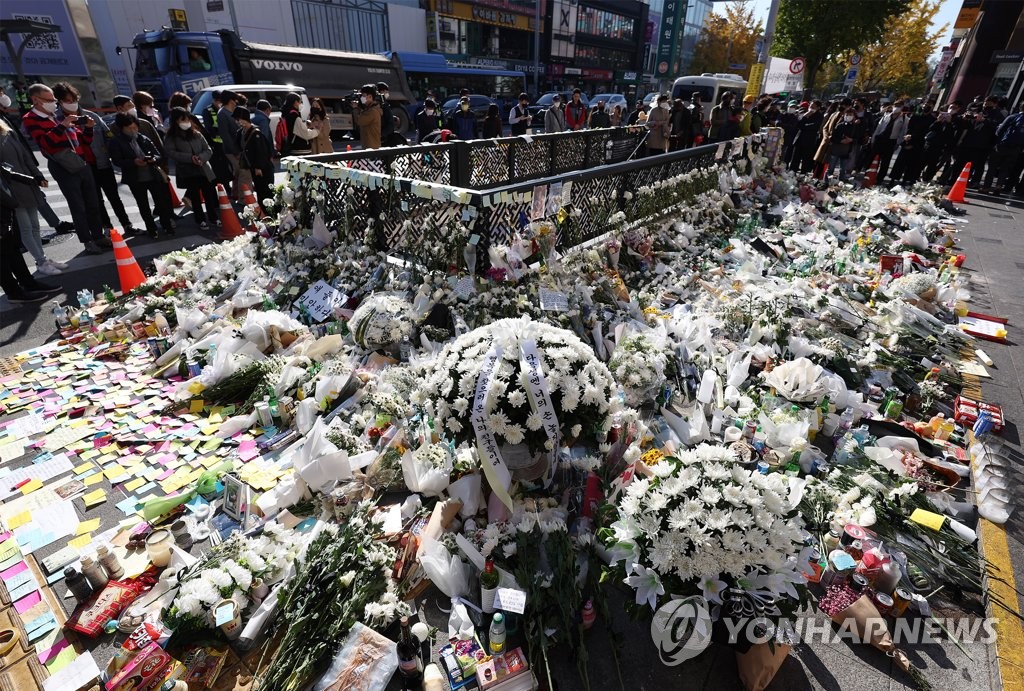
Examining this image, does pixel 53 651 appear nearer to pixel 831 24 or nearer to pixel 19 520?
pixel 19 520

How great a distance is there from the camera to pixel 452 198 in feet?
15.8

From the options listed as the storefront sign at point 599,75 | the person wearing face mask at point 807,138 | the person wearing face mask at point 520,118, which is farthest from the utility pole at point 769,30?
the storefront sign at point 599,75

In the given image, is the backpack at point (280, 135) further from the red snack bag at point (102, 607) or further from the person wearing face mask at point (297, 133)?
the red snack bag at point (102, 607)

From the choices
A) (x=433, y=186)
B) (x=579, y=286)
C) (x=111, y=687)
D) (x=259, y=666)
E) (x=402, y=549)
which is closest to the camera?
(x=111, y=687)

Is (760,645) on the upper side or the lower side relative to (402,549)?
upper

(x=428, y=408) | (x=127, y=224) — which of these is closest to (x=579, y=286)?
(x=428, y=408)

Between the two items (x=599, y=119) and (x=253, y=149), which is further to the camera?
(x=599, y=119)

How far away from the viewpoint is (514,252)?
508cm

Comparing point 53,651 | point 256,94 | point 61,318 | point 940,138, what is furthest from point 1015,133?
point 256,94

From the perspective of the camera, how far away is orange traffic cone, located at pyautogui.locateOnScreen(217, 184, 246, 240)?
7859mm

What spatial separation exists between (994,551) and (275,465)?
456 cm

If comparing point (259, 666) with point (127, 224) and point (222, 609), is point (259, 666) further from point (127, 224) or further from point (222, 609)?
point (127, 224)

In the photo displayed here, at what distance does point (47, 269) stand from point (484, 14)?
140ft

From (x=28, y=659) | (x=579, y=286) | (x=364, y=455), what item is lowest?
(x=28, y=659)
